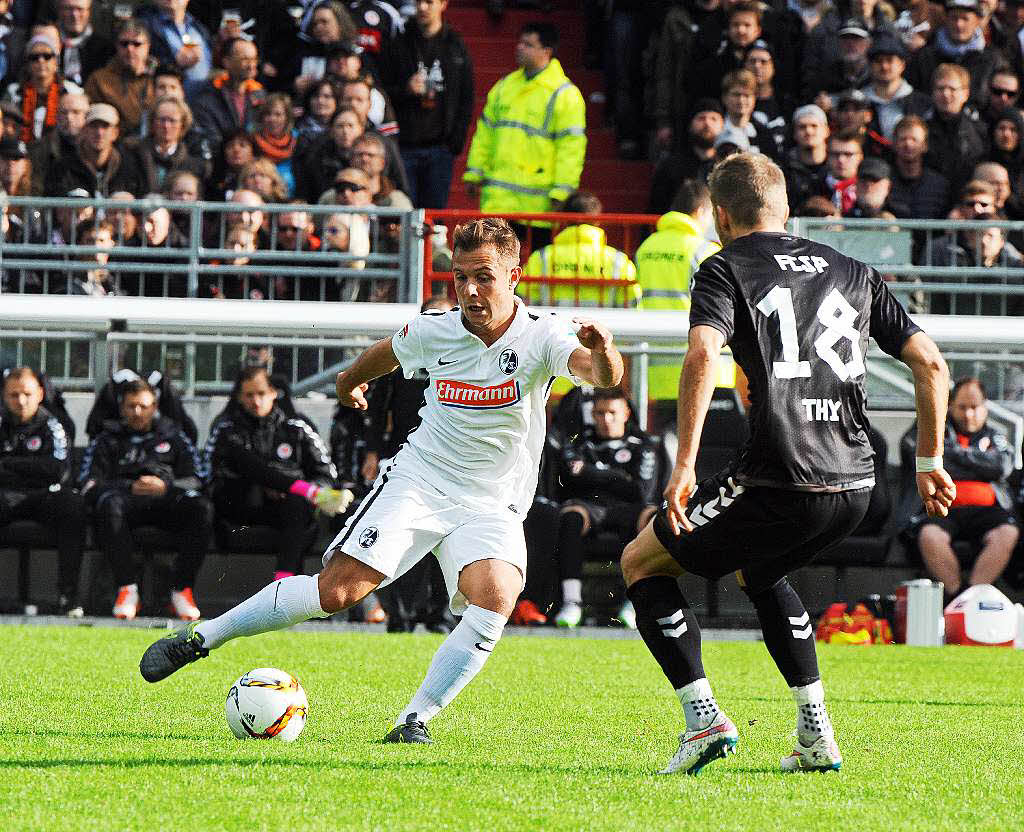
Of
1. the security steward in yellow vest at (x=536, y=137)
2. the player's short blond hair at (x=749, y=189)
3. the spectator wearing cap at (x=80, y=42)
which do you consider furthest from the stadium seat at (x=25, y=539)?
the player's short blond hair at (x=749, y=189)

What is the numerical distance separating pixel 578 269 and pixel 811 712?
800 centimetres

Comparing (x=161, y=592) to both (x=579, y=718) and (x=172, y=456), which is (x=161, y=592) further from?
(x=579, y=718)

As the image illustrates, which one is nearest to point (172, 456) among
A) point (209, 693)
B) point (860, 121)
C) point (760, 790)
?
point (209, 693)

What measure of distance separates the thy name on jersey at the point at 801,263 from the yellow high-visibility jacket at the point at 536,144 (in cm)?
933

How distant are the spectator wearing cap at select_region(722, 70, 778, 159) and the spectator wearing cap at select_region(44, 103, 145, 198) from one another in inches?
202

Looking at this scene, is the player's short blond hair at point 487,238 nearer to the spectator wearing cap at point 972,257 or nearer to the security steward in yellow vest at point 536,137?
the spectator wearing cap at point 972,257

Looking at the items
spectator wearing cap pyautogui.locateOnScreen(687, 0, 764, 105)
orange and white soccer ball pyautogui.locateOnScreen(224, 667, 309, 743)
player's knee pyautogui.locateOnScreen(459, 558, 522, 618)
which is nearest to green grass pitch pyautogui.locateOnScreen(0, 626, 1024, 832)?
orange and white soccer ball pyautogui.locateOnScreen(224, 667, 309, 743)

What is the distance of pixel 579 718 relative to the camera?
7.05 meters

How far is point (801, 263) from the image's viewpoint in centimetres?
543

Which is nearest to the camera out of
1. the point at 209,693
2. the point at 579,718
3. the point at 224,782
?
the point at 224,782

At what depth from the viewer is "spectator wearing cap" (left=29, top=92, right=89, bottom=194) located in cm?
1447

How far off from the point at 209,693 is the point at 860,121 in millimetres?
9723

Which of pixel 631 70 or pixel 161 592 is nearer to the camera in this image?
pixel 161 592

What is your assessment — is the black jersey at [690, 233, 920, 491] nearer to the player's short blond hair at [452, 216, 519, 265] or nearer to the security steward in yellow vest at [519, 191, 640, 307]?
the player's short blond hair at [452, 216, 519, 265]
